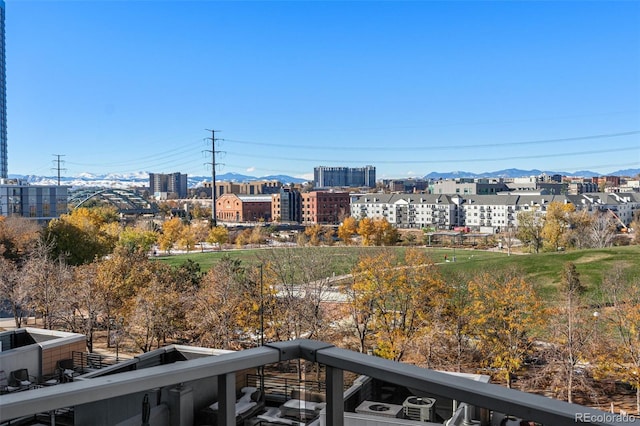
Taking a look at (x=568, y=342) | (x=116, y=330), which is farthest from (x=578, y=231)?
(x=116, y=330)

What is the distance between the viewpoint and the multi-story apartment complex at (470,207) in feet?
232

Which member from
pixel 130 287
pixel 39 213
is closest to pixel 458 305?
pixel 130 287

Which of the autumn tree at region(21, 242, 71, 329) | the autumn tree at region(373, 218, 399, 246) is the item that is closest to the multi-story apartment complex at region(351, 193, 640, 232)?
the autumn tree at region(373, 218, 399, 246)

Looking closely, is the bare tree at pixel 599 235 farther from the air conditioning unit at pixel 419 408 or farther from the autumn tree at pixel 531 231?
the air conditioning unit at pixel 419 408

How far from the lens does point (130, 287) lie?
1933cm

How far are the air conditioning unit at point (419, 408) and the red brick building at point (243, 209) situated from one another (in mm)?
87875

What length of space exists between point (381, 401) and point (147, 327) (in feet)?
52.5

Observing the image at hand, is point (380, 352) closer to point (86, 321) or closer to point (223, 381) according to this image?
→ point (86, 321)

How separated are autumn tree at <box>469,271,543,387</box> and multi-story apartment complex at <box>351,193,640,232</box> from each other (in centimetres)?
5506

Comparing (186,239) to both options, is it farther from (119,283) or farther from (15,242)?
(119,283)

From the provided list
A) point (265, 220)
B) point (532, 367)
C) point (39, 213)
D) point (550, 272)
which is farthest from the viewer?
point (265, 220)

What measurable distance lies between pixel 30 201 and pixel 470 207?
54.1 meters

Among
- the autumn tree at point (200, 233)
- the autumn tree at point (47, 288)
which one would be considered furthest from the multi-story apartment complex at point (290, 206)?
the autumn tree at point (47, 288)

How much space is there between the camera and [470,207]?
3000 inches
